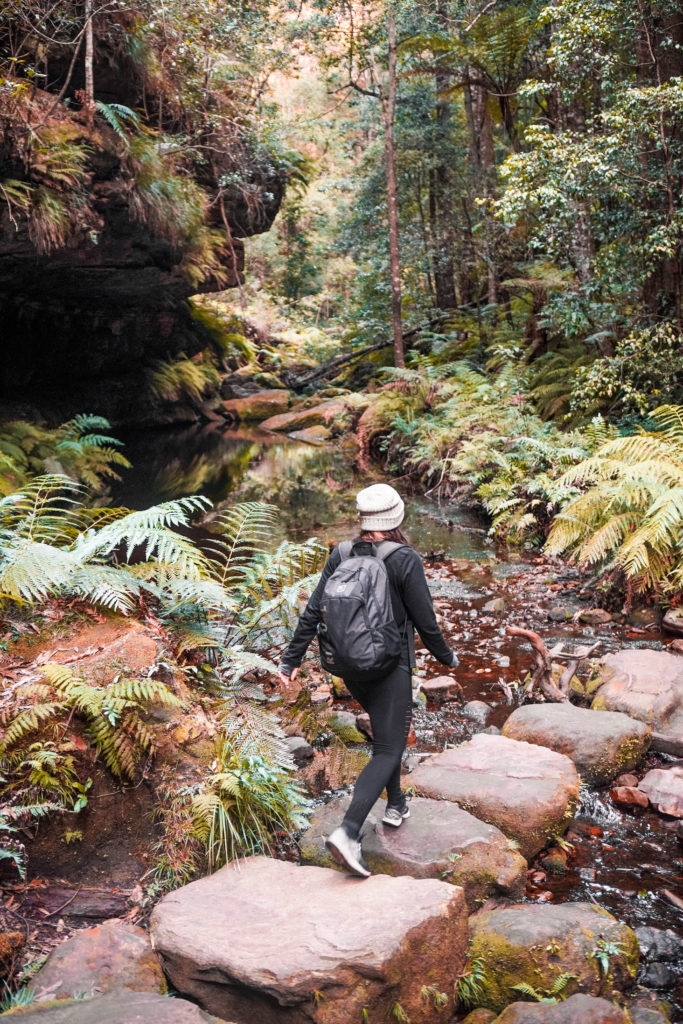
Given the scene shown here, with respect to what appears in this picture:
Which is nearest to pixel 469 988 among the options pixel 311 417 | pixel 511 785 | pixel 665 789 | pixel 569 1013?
pixel 569 1013

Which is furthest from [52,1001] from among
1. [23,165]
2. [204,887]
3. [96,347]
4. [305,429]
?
[305,429]

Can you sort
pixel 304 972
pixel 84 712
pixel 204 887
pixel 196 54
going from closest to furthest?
1. pixel 304 972
2. pixel 204 887
3. pixel 84 712
4. pixel 196 54

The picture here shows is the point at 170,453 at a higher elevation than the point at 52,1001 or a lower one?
lower

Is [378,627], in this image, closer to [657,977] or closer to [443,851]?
[443,851]

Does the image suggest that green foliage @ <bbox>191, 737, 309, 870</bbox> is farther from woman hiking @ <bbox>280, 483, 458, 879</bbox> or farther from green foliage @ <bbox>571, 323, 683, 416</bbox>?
green foliage @ <bbox>571, 323, 683, 416</bbox>

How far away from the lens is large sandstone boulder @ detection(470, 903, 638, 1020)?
8.70 feet

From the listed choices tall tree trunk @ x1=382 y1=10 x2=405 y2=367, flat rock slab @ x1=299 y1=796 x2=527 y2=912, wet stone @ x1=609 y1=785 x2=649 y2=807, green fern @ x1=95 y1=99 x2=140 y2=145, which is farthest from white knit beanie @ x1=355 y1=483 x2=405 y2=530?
tall tree trunk @ x1=382 y1=10 x2=405 y2=367

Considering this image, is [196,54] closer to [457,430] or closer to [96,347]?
[96,347]

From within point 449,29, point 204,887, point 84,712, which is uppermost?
point 449,29

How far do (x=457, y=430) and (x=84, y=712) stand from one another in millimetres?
9544

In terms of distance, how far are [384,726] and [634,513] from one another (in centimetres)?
458

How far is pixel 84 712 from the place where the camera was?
3271 millimetres

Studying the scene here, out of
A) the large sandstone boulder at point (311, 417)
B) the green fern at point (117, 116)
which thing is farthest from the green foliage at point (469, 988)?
the large sandstone boulder at point (311, 417)

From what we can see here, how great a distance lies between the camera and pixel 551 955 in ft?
8.80
